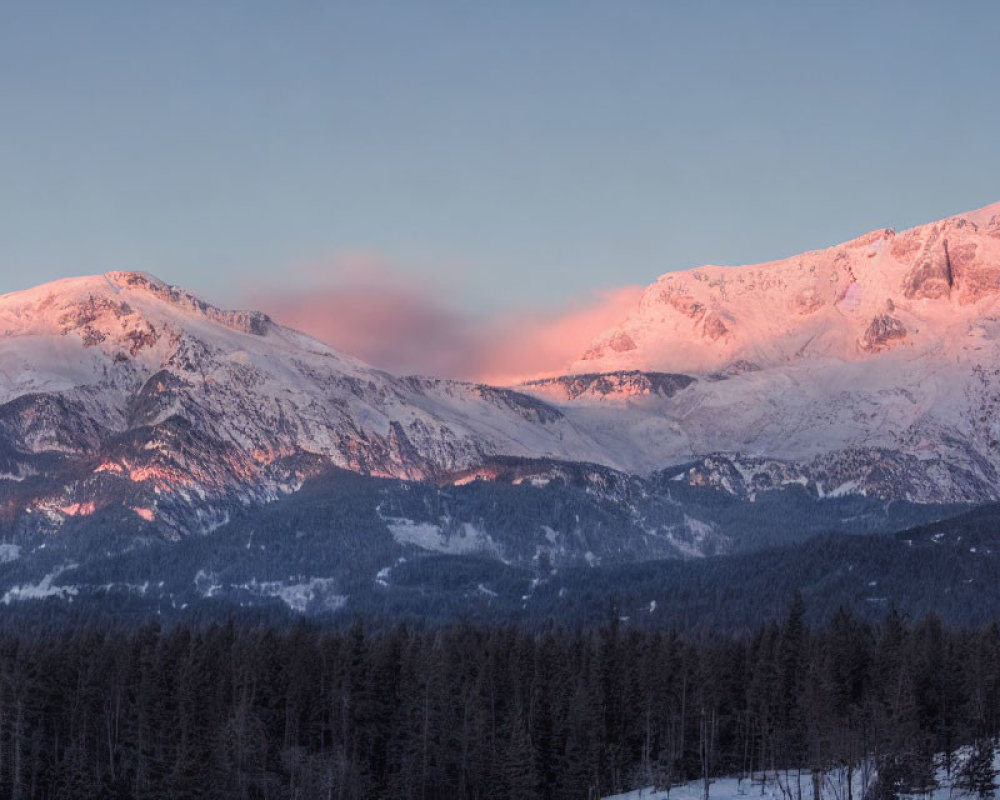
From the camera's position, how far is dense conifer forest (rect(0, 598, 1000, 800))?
520ft

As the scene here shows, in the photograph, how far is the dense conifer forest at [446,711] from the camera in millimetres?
158375

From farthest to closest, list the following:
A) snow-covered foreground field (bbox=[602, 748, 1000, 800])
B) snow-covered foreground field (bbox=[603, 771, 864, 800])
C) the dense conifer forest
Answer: the dense conifer forest
snow-covered foreground field (bbox=[603, 771, 864, 800])
snow-covered foreground field (bbox=[602, 748, 1000, 800])

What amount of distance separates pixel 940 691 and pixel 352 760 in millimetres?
61383

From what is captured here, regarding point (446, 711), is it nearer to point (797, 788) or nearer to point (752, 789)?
point (752, 789)

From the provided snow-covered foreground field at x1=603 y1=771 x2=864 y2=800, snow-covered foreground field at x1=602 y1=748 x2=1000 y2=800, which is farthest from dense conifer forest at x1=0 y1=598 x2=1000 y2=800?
snow-covered foreground field at x1=603 y1=771 x2=864 y2=800

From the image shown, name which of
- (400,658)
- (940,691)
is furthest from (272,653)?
(940,691)

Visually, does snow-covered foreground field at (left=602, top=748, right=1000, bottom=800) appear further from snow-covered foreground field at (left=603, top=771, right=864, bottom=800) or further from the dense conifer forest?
the dense conifer forest

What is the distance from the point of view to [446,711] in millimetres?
170500

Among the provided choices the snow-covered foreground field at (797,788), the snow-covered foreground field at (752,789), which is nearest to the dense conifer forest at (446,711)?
the snow-covered foreground field at (797,788)

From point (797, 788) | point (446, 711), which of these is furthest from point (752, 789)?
point (446, 711)

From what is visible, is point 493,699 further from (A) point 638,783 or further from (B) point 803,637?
(B) point 803,637

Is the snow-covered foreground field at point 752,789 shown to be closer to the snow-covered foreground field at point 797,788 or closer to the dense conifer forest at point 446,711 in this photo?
the snow-covered foreground field at point 797,788

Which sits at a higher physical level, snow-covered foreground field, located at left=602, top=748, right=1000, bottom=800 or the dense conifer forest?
the dense conifer forest

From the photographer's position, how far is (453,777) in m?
172
